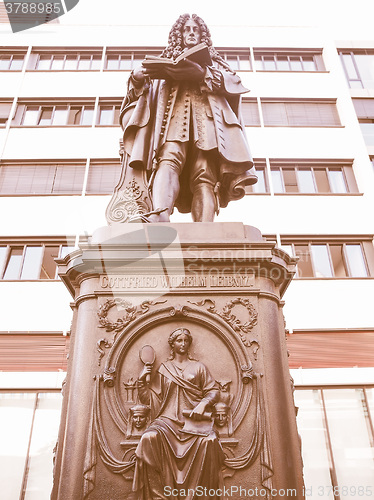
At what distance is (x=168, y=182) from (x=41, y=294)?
10.8 m

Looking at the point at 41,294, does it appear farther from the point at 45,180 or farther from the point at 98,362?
the point at 98,362

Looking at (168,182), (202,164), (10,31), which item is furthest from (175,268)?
(10,31)

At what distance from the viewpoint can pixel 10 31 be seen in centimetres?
2139

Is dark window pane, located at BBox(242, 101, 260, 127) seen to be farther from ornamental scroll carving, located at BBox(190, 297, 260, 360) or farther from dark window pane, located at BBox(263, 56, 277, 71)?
ornamental scroll carving, located at BBox(190, 297, 260, 360)

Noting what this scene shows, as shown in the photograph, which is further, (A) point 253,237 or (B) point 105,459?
(A) point 253,237

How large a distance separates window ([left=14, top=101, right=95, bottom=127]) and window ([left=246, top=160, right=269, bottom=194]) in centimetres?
723

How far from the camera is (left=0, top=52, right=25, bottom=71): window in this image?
20.0 meters

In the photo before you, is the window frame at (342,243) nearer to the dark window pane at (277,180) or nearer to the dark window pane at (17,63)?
the dark window pane at (277,180)

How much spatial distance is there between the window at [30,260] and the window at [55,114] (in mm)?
5902

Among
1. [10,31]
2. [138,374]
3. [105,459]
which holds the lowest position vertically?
[105,459]

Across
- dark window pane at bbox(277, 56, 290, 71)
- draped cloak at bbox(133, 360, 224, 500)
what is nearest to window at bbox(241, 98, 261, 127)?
dark window pane at bbox(277, 56, 290, 71)

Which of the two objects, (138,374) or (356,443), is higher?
(356,443)

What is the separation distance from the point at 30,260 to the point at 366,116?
49.9ft

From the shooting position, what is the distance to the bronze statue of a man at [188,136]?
4449 mm
